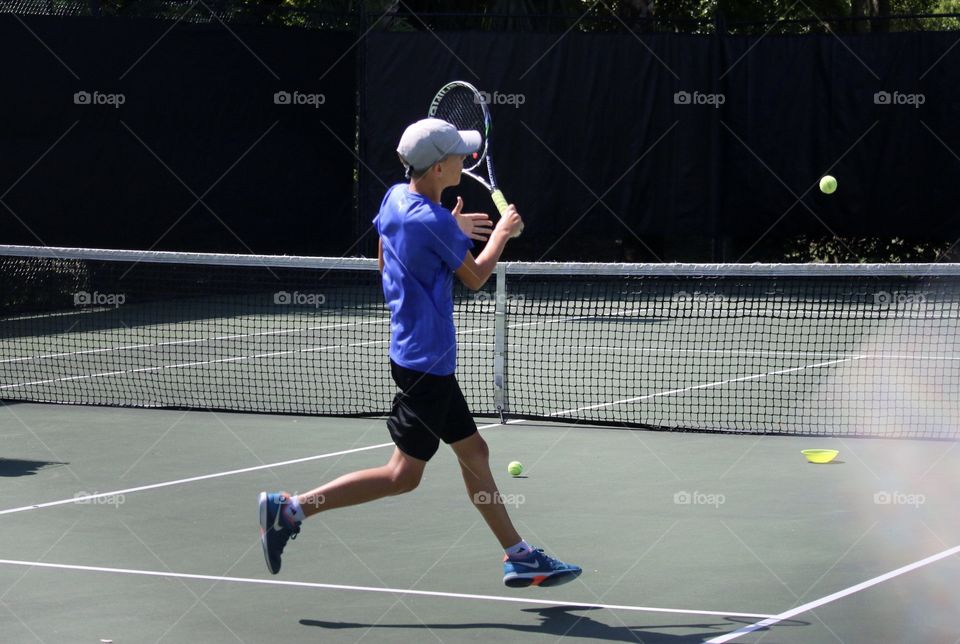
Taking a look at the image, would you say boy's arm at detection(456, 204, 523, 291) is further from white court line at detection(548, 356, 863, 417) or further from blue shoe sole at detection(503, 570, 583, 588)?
white court line at detection(548, 356, 863, 417)

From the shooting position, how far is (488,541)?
577cm

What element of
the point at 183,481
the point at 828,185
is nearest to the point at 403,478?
the point at 183,481

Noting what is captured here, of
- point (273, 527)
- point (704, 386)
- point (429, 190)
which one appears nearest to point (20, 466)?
point (273, 527)

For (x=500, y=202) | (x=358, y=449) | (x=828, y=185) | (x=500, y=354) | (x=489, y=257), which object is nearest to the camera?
(x=489, y=257)

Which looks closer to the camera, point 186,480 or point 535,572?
point 535,572

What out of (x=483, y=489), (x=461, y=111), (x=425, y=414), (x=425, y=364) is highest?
(x=461, y=111)

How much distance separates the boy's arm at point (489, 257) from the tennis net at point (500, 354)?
3.94m

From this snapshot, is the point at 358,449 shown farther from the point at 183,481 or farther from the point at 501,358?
the point at 501,358

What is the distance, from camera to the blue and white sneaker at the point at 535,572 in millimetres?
4812

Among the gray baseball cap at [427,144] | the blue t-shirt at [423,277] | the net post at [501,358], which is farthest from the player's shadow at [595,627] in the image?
the net post at [501,358]

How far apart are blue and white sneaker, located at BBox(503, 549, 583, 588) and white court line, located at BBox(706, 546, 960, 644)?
2.00 ft

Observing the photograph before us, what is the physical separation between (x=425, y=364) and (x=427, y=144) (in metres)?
0.72

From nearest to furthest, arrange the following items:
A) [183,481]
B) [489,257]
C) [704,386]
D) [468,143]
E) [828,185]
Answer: [489,257], [468,143], [183,481], [704,386], [828,185]

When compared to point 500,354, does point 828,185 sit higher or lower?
higher
